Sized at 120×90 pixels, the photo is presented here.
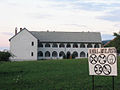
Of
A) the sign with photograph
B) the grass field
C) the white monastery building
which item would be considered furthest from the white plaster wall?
the sign with photograph

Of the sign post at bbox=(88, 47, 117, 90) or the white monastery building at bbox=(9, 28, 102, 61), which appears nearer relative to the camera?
the sign post at bbox=(88, 47, 117, 90)

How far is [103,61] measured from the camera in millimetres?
9297

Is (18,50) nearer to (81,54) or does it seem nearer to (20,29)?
(20,29)

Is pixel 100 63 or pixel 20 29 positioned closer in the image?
pixel 100 63

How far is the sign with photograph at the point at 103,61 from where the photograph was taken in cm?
905

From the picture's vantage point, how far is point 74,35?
95062 mm

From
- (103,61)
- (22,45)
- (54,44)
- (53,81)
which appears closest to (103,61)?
(103,61)

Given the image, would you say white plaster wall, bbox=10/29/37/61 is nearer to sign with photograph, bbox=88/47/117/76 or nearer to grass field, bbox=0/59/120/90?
grass field, bbox=0/59/120/90

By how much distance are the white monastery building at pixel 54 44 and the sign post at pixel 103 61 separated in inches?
2898

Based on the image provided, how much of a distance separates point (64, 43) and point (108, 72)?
83.2m

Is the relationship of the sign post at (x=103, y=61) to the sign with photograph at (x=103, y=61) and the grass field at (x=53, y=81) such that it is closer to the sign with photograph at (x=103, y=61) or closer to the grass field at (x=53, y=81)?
the sign with photograph at (x=103, y=61)

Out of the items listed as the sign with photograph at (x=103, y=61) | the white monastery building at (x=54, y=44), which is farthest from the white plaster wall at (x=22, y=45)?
the sign with photograph at (x=103, y=61)

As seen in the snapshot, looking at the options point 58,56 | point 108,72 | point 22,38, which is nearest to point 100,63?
point 108,72

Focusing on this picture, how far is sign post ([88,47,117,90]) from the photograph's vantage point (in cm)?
905
